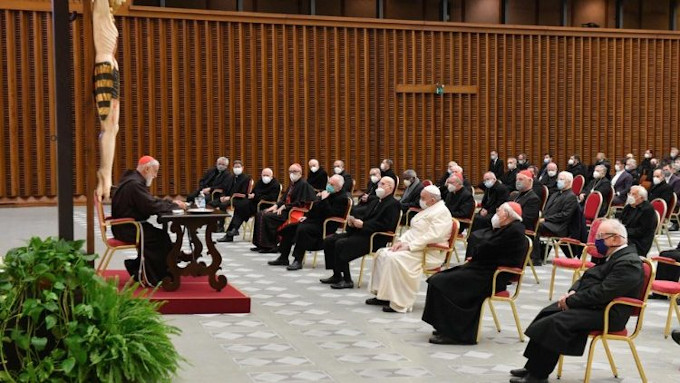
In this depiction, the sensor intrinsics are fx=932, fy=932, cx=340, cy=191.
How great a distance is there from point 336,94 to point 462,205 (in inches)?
382

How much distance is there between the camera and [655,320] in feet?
26.5

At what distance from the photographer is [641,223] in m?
9.62

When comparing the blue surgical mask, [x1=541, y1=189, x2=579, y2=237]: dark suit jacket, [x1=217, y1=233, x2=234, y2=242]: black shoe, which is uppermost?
the blue surgical mask

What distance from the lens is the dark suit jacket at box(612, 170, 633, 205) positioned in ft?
52.2

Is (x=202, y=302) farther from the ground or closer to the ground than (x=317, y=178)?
closer to the ground

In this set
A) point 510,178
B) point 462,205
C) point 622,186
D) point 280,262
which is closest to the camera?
point 280,262

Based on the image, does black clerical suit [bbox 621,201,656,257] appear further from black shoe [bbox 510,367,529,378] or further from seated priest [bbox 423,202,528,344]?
black shoe [bbox 510,367,529,378]

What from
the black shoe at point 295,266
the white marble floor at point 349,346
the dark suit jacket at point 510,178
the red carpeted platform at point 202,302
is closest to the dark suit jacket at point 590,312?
the white marble floor at point 349,346

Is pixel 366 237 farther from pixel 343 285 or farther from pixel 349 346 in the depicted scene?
pixel 349 346

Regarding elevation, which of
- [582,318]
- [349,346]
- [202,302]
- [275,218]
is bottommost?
[349,346]

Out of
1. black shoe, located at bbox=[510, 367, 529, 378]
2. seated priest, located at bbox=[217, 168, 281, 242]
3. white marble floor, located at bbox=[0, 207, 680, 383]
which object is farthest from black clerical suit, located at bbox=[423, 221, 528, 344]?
seated priest, located at bbox=[217, 168, 281, 242]

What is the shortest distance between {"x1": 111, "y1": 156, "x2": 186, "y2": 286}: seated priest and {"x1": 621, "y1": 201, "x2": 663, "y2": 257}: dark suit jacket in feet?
15.4

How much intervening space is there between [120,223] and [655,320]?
15.9 ft

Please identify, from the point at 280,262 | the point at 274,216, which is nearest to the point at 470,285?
the point at 280,262
